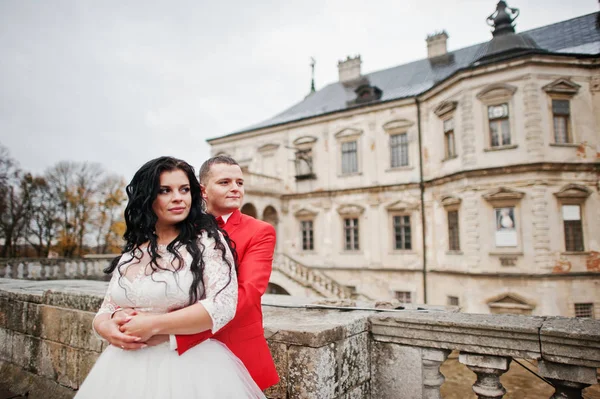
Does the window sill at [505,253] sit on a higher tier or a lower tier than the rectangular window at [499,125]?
lower

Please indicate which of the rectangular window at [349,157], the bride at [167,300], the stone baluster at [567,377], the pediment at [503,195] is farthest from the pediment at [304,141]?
the bride at [167,300]

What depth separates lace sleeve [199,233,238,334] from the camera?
1.64 meters

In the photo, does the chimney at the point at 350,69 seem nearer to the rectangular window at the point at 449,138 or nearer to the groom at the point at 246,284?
the rectangular window at the point at 449,138

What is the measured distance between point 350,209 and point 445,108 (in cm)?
660

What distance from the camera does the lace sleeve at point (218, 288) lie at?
5.39 ft

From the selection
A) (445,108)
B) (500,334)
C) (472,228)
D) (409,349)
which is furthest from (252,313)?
(445,108)

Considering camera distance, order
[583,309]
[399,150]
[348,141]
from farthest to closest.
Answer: [348,141]
[399,150]
[583,309]

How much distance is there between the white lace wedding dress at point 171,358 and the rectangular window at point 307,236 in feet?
62.7

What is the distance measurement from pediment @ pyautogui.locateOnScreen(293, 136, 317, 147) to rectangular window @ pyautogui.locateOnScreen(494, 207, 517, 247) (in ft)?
33.6

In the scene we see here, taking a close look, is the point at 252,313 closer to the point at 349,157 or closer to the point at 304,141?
the point at 349,157

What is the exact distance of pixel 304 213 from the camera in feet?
69.1

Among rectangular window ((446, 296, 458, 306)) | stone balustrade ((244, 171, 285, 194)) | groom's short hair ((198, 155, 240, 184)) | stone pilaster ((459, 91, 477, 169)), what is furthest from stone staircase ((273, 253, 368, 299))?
groom's short hair ((198, 155, 240, 184))

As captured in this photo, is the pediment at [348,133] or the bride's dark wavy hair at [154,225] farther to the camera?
the pediment at [348,133]

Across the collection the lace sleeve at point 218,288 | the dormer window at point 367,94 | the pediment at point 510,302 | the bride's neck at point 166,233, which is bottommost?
the pediment at point 510,302
